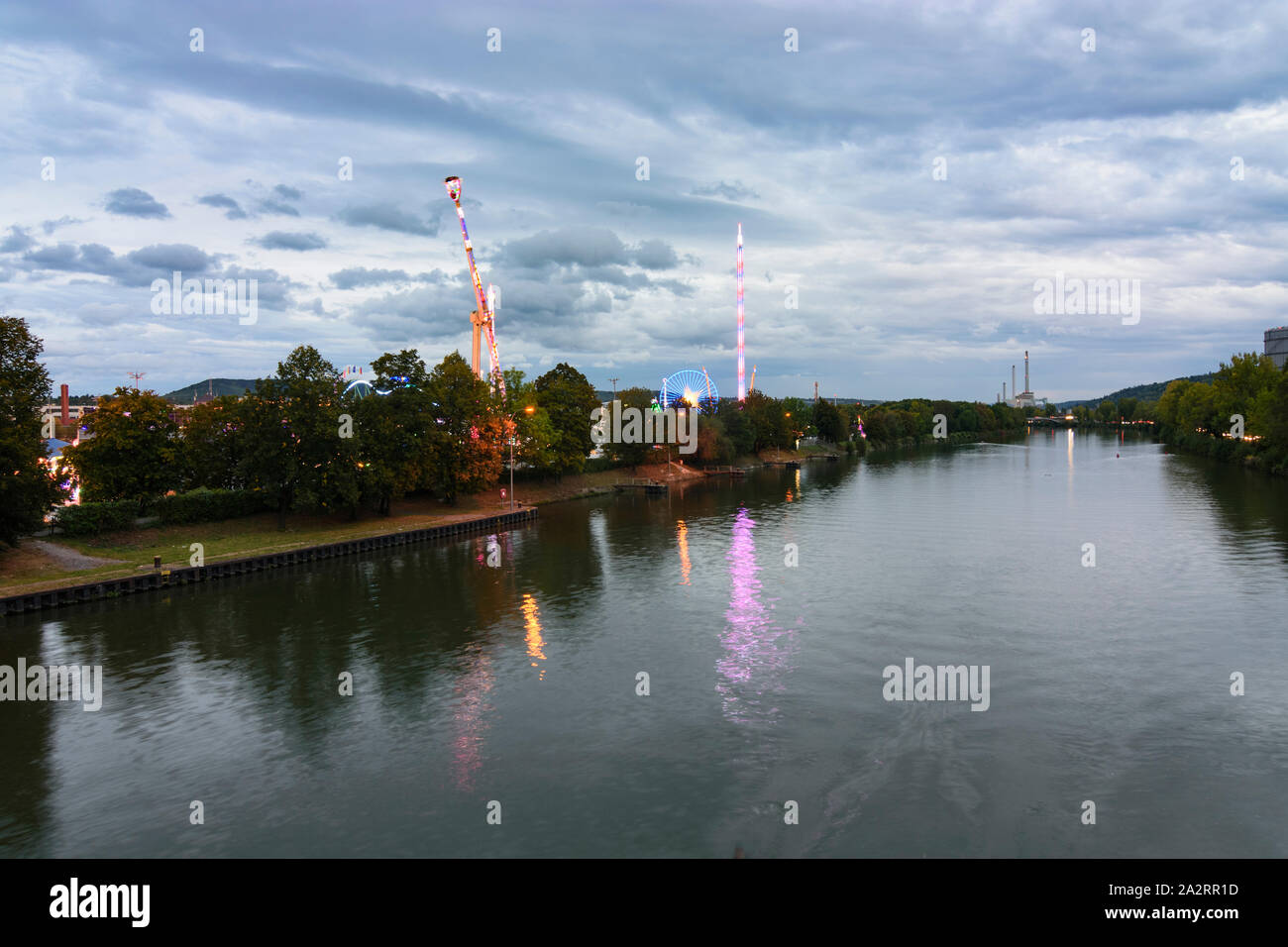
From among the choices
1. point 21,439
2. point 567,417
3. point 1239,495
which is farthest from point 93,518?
point 1239,495

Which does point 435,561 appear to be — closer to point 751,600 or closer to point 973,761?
point 751,600

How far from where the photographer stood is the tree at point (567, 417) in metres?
109

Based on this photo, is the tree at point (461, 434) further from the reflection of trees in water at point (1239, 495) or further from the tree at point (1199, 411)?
the tree at point (1199, 411)

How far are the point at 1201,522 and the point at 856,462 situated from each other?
103261 millimetres

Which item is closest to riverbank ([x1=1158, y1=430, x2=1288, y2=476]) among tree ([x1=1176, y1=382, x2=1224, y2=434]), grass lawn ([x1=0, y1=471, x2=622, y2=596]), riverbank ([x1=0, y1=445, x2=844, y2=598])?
tree ([x1=1176, y1=382, x2=1224, y2=434])

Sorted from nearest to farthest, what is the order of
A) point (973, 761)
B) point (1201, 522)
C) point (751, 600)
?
point (973, 761)
point (751, 600)
point (1201, 522)

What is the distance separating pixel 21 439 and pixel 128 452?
628 inches

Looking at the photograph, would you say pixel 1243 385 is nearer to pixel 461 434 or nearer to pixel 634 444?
pixel 634 444

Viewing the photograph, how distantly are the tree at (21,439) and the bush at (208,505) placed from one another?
11.9 meters

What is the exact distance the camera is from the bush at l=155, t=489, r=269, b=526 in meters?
64.4

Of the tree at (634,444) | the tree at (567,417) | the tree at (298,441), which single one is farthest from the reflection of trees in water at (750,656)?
the tree at (634,444)
